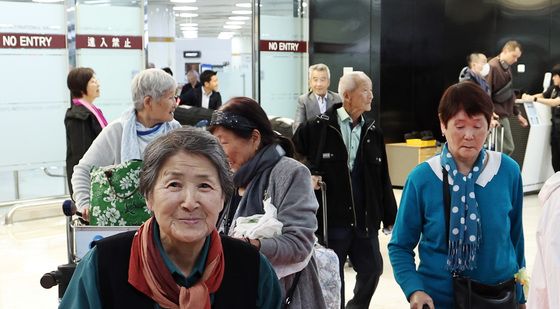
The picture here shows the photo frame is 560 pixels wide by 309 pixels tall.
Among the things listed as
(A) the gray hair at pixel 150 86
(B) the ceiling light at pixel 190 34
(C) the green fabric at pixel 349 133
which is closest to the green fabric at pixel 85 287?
(A) the gray hair at pixel 150 86

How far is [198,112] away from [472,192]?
7.31 meters

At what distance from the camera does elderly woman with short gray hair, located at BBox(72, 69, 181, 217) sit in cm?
475

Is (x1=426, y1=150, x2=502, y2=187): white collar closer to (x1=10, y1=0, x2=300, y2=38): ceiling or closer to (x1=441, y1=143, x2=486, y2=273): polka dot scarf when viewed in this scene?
(x1=441, y1=143, x2=486, y2=273): polka dot scarf

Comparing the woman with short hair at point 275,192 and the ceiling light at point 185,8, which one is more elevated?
the ceiling light at point 185,8

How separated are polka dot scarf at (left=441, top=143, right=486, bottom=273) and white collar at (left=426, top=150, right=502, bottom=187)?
0.03 meters

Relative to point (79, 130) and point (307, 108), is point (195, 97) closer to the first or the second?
point (307, 108)

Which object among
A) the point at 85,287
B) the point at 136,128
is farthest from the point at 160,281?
the point at 136,128

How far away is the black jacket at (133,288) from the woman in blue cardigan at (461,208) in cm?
123

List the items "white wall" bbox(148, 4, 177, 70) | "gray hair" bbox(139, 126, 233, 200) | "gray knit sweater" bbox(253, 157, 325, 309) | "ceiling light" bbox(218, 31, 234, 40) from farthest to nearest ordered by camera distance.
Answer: "ceiling light" bbox(218, 31, 234, 40), "white wall" bbox(148, 4, 177, 70), "gray knit sweater" bbox(253, 157, 325, 309), "gray hair" bbox(139, 126, 233, 200)

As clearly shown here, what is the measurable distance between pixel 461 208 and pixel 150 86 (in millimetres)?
2129

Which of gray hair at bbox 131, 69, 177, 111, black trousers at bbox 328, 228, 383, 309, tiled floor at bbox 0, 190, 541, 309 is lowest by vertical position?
tiled floor at bbox 0, 190, 541, 309

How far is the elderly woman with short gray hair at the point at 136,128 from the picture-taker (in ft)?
15.6

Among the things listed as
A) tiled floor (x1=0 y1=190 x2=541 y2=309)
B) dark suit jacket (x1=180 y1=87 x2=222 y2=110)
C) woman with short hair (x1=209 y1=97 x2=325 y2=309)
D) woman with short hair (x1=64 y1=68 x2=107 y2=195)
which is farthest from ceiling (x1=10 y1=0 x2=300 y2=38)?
woman with short hair (x1=209 y1=97 x2=325 y2=309)

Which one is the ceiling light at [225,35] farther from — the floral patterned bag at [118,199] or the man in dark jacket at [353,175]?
the floral patterned bag at [118,199]
